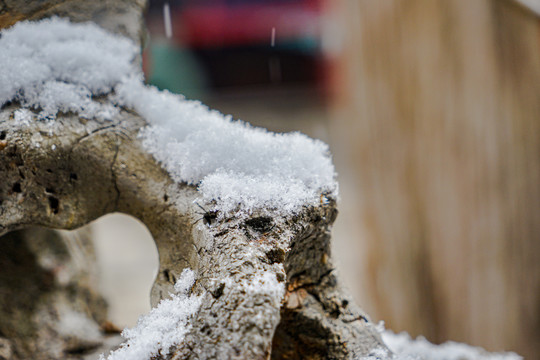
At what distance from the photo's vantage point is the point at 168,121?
0.56 meters

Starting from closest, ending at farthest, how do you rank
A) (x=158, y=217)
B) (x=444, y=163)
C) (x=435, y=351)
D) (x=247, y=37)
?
(x=158, y=217), (x=435, y=351), (x=247, y=37), (x=444, y=163)

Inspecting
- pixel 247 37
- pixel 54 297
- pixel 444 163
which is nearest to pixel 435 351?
pixel 54 297

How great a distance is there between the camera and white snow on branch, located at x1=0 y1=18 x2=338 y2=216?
1.55 feet

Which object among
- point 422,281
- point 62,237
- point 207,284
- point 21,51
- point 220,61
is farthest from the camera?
point 422,281

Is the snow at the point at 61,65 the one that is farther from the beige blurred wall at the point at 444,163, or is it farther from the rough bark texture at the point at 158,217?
the beige blurred wall at the point at 444,163

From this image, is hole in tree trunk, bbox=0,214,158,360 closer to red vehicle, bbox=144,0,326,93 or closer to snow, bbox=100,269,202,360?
snow, bbox=100,269,202,360

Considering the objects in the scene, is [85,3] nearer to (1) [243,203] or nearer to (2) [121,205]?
(2) [121,205]

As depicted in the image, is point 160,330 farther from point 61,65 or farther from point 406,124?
point 406,124

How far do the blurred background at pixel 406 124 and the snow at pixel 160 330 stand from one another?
0.84 meters

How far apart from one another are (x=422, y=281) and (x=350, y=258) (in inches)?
10.7

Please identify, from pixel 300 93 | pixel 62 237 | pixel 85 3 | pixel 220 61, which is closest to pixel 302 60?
pixel 300 93

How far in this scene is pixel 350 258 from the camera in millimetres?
1520

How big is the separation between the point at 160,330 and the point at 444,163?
4.21ft

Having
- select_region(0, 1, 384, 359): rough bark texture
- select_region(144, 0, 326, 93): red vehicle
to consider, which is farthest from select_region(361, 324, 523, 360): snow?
select_region(144, 0, 326, 93): red vehicle
